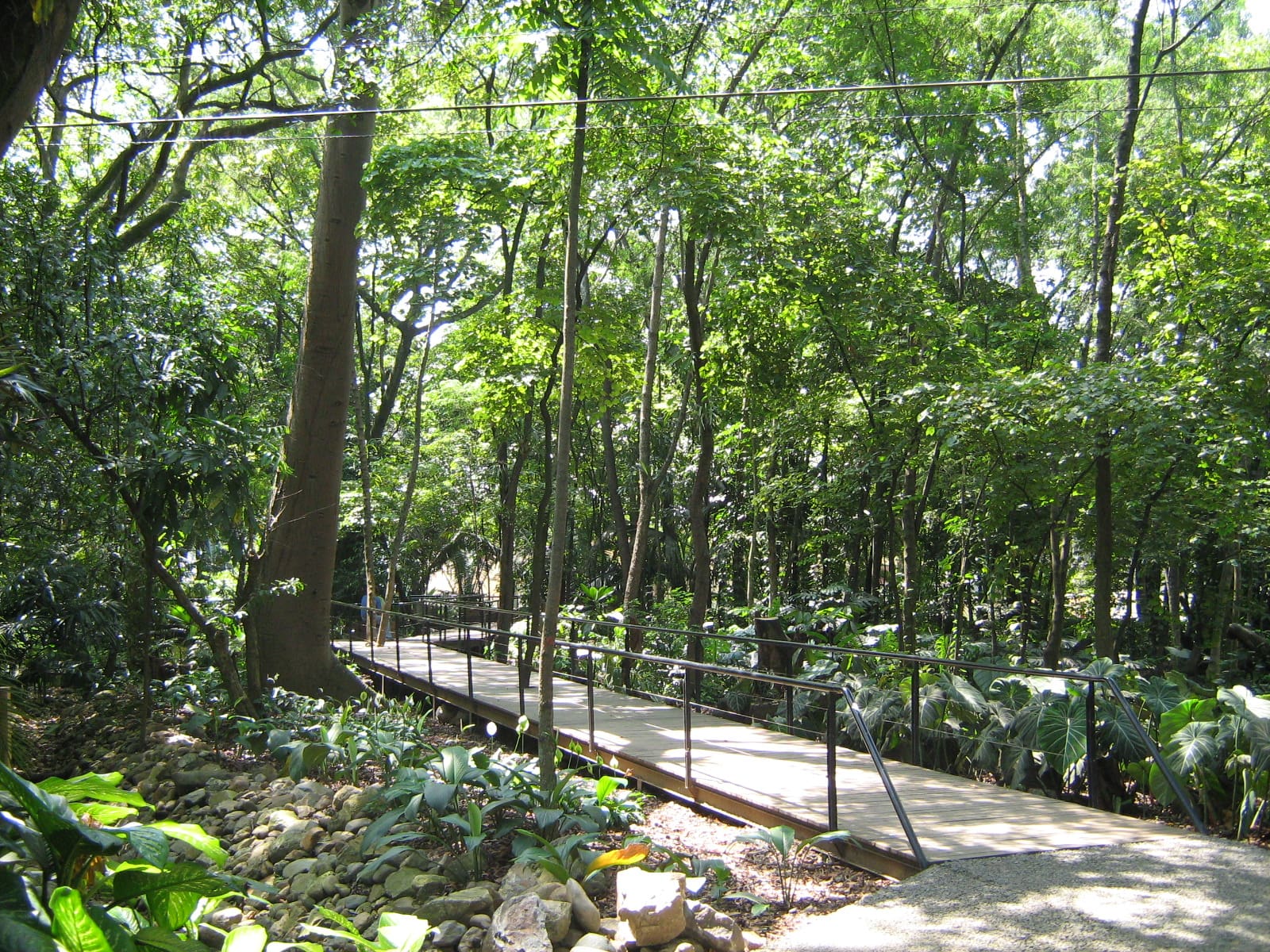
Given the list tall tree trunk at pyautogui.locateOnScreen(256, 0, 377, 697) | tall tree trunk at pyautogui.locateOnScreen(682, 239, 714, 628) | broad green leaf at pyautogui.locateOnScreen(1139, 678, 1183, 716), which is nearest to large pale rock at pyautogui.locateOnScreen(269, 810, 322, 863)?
tall tree trunk at pyautogui.locateOnScreen(256, 0, 377, 697)

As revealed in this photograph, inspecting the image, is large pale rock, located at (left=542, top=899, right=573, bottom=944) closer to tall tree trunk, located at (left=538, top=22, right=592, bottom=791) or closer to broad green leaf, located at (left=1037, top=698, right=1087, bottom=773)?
tall tree trunk, located at (left=538, top=22, right=592, bottom=791)

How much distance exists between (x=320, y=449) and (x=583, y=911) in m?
6.56

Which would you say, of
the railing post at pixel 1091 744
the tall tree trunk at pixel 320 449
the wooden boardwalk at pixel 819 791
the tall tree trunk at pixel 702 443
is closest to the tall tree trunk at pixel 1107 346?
the wooden boardwalk at pixel 819 791

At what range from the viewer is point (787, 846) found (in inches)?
178

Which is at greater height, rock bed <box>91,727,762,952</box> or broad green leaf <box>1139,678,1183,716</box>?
broad green leaf <box>1139,678,1183,716</box>

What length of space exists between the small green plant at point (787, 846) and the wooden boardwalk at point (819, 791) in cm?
17

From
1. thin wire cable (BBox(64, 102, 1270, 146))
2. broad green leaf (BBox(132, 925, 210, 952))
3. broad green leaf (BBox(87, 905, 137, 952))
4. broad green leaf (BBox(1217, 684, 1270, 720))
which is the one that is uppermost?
thin wire cable (BBox(64, 102, 1270, 146))

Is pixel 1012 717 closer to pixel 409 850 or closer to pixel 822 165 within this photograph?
pixel 409 850

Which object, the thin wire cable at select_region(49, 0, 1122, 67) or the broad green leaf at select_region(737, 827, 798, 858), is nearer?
the broad green leaf at select_region(737, 827, 798, 858)

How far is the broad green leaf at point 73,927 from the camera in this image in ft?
7.10

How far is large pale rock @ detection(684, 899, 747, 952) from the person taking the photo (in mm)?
3879

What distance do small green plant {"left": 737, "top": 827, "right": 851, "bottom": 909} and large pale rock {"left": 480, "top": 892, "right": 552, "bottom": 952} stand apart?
1220 mm

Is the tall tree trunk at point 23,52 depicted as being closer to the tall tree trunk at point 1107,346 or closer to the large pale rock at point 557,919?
the large pale rock at point 557,919

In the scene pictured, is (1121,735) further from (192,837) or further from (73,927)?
(73,927)
